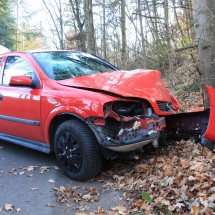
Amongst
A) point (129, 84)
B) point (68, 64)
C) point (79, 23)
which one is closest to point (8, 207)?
point (129, 84)

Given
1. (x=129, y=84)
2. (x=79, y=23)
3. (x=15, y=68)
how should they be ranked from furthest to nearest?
1. (x=79, y=23)
2. (x=15, y=68)
3. (x=129, y=84)

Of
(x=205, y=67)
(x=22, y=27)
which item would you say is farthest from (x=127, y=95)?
(x=22, y=27)

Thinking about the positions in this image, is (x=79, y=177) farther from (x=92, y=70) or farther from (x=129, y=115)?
(x=92, y=70)

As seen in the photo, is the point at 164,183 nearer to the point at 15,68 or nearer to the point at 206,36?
the point at 206,36

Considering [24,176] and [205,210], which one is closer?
[205,210]

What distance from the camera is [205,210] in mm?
2488

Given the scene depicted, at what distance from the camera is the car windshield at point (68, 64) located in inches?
169

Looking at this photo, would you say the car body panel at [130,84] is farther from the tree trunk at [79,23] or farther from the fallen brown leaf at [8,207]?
the tree trunk at [79,23]

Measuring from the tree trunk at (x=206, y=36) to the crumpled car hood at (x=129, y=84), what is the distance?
970 mm

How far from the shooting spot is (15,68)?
480 cm

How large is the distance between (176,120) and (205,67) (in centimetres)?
117

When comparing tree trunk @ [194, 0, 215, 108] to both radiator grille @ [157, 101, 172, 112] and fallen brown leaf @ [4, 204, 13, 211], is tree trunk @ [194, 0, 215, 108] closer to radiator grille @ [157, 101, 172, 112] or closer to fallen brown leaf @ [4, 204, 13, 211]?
radiator grille @ [157, 101, 172, 112]

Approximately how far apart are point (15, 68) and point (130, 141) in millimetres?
2650

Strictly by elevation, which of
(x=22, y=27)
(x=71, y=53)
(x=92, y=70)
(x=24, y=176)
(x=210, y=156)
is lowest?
(x=24, y=176)
